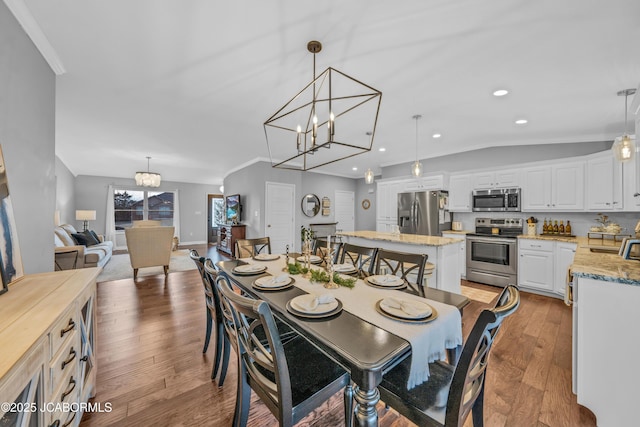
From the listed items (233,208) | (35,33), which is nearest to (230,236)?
(233,208)

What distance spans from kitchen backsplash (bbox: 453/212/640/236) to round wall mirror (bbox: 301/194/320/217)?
12.6ft

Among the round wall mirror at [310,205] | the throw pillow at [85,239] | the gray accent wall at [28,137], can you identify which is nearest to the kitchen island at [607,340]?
the gray accent wall at [28,137]

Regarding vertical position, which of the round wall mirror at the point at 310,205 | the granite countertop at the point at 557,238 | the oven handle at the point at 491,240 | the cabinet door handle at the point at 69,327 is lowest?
the cabinet door handle at the point at 69,327

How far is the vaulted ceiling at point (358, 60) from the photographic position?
163cm

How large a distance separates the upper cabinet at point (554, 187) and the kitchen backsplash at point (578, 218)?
12.1 inches

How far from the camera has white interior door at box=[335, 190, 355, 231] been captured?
7.91 m

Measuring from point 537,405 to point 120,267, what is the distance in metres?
6.83

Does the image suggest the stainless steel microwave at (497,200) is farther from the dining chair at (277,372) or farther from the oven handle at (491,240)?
the dining chair at (277,372)

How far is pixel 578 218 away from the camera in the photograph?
13.0ft

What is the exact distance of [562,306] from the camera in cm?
333

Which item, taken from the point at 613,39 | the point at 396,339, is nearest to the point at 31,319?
the point at 396,339

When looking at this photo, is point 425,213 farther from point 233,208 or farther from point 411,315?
point 233,208

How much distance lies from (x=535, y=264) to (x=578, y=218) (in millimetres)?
1077

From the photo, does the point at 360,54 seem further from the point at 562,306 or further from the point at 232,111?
the point at 562,306
